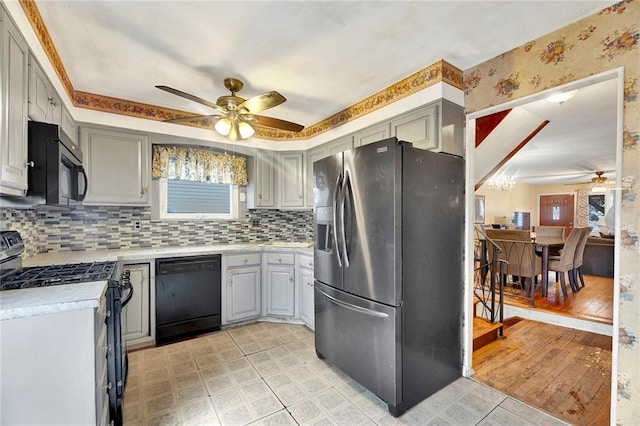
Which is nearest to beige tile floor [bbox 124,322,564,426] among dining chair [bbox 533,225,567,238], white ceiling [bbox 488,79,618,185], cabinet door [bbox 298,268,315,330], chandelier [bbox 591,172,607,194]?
cabinet door [bbox 298,268,315,330]

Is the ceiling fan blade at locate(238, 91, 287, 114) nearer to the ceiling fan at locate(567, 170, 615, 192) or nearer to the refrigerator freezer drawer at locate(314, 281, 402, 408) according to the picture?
the refrigerator freezer drawer at locate(314, 281, 402, 408)

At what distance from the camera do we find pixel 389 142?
1805 millimetres

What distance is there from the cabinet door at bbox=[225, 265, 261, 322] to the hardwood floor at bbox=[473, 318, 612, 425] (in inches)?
87.4

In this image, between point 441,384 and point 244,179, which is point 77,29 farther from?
point 441,384

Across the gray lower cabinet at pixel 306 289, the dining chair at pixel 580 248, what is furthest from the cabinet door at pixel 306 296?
the dining chair at pixel 580 248

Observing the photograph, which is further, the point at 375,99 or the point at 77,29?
the point at 375,99

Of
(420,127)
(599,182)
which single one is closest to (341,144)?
(420,127)

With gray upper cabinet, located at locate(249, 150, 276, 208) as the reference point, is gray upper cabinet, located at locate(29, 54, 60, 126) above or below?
above

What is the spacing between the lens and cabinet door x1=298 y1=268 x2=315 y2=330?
3.03 m

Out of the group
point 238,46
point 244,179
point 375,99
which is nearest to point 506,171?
point 375,99

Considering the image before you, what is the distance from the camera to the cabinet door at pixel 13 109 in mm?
1266

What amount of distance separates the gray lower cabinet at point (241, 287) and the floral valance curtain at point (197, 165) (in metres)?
1.03

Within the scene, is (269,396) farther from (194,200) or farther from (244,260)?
(194,200)

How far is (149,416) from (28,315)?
3.62ft
